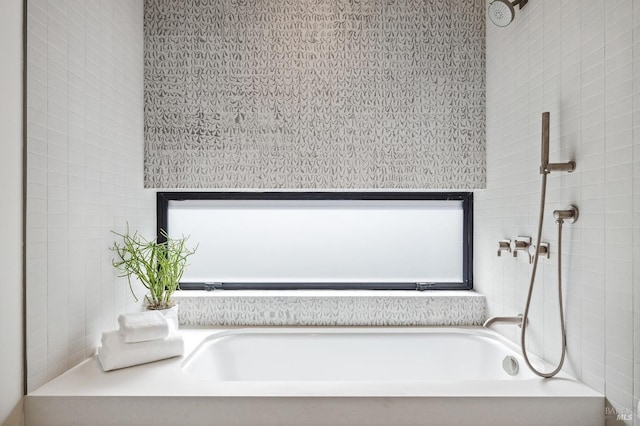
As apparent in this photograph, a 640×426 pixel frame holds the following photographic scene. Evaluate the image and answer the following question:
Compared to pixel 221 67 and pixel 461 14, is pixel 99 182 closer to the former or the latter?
pixel 221 67

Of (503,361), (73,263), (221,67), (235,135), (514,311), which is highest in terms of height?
(221,67)

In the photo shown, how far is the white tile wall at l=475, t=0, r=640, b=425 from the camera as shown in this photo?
1.30 m

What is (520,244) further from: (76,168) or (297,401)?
(76,168)

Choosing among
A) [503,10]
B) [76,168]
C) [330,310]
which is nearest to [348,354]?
[330,310]

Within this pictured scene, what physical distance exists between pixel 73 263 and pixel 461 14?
2.25 meters

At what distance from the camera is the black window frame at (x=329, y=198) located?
244 centimetres

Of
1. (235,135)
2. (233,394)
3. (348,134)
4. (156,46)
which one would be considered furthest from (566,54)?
(156,46)

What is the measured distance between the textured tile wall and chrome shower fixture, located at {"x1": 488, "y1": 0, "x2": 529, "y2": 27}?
36 centimetres

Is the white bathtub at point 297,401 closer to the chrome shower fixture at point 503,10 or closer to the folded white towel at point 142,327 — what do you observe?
the folded white towel at point 142,327

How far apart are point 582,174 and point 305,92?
137cm

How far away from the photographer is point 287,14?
225 centimetres

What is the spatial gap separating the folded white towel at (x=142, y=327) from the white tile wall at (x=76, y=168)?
20 centimetres

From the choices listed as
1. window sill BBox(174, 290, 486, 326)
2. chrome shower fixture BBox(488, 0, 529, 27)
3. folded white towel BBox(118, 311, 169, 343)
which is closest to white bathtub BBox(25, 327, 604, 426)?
folded white towel BBox(118, 311, 169, 343)

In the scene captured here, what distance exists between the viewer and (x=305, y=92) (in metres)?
2.25
